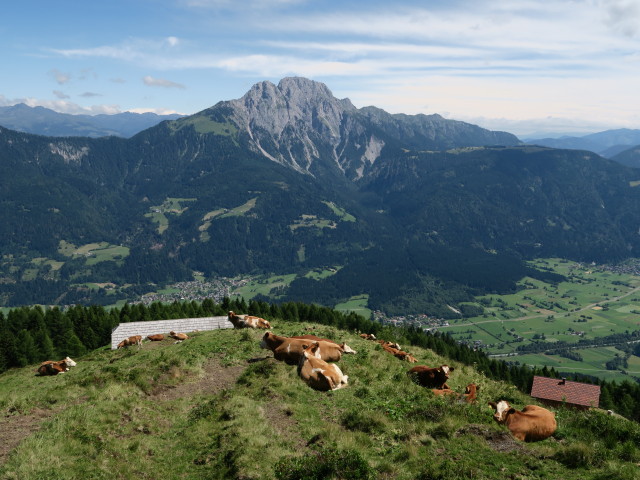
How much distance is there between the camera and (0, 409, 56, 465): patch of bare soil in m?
16.2

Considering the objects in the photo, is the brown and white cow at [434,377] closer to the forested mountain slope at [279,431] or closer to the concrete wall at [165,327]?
the forested mountain slope at [279,431]

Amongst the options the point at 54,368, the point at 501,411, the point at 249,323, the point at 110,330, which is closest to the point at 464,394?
the point at 501,411

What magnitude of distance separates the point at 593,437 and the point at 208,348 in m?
24.7

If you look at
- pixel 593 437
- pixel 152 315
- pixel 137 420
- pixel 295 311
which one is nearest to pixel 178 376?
pixel 137 420

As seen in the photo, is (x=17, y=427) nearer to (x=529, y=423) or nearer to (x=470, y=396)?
(x=470, y=396)

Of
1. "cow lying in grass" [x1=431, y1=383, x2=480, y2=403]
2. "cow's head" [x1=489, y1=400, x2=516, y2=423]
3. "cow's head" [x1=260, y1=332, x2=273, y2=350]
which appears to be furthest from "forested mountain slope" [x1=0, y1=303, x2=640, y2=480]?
"cow's head" [x1=260, y1=332, x2=273, y2=350]

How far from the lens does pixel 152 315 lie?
277 feet

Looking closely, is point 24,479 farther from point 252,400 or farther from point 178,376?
point 178,376

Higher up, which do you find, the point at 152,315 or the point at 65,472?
the point at 65,472

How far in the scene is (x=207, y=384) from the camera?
24.7m

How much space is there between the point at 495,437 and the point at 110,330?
7603 centimetres

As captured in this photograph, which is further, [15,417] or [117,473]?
[15,417]

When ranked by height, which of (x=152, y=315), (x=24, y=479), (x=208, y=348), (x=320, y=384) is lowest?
(x=152, y=315)

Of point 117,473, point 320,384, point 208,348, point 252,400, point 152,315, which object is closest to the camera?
point 117,473
